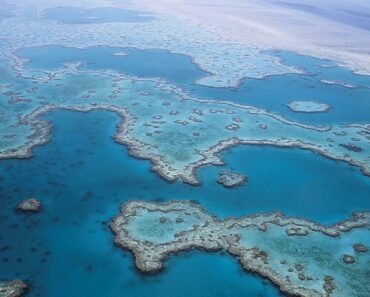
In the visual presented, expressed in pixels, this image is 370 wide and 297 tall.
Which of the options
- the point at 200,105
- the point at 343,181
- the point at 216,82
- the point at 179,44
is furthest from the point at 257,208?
the point at 179,44

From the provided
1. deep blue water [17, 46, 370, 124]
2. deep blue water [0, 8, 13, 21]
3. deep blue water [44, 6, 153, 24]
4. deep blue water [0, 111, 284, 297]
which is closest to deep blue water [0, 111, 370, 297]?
deep blue water [0, 111, 284, 297]

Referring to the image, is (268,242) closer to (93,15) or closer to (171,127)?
(171,127)

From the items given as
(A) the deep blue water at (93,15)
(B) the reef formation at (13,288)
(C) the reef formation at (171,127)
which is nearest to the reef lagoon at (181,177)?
(B) the reef formation at (13,288)

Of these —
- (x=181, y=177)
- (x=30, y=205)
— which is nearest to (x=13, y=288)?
(x=30, y=205)

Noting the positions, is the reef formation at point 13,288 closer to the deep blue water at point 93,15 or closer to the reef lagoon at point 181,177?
the reef lagoon at point 181,177

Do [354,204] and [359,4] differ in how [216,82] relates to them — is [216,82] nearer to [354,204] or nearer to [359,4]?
[354,204]

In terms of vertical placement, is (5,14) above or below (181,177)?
below
